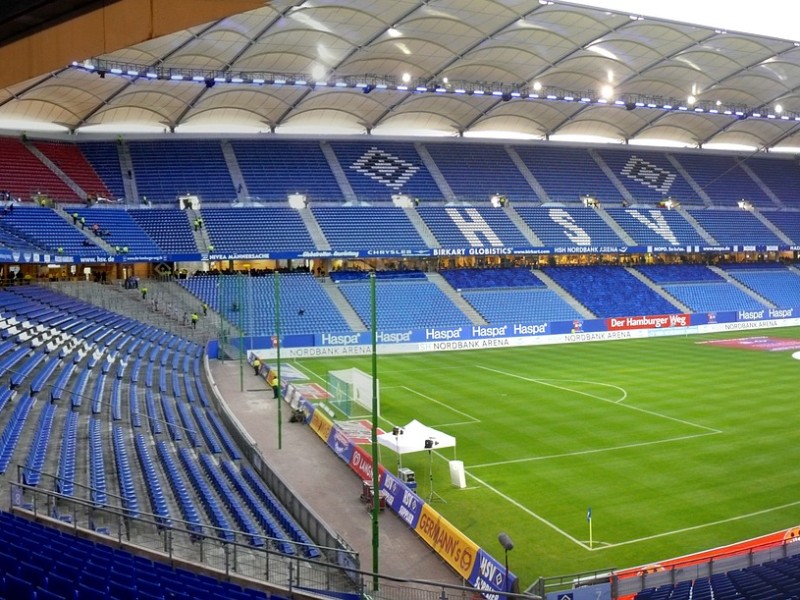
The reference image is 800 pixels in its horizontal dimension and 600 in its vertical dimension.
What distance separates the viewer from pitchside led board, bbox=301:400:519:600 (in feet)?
47.4

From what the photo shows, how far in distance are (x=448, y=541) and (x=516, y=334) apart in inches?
1517

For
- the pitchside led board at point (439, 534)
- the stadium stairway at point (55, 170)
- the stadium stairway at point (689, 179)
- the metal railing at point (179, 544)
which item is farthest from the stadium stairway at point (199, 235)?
the stadium stairway at point (689, 179)

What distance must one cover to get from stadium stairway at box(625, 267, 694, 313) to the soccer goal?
4106cm

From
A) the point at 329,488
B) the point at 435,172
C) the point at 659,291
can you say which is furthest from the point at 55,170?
the point at 659,291

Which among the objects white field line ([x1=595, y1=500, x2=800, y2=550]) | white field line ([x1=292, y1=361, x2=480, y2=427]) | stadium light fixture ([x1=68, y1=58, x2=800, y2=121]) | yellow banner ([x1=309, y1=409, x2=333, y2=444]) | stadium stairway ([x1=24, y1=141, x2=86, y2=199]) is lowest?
white field line ([x1=292, y1=361, x2=480, y2=427])

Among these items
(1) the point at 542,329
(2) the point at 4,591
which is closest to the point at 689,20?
(1) the point at 542,329

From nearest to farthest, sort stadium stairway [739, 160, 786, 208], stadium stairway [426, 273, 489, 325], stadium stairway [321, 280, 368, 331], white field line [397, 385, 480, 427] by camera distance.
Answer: white field line [397, 385, 480, 427]
stadium stairway [321, 280, 368, 331]
stadium stairway [426, 273, 489, 325]
stadium stairway [739, 160, 786, 208]

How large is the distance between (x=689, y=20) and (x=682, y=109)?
2432 centimetres

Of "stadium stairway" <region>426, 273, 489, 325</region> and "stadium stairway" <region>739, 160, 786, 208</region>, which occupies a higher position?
"stadium stairway" <region>739, 160, 786, 208</region>

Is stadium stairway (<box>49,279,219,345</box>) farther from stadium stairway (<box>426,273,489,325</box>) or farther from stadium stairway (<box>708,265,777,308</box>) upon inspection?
stadium stairway (<box>708,265,777,308</box>)

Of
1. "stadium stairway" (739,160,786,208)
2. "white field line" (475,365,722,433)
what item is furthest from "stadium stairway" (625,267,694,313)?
"white field line" (475,365,722,433)

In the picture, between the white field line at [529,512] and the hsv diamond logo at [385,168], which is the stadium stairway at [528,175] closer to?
the hsv diamond logo at [385,168]

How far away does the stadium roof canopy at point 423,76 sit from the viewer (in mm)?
45375

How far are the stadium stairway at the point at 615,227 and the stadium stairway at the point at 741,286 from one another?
1046 centimetres
